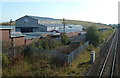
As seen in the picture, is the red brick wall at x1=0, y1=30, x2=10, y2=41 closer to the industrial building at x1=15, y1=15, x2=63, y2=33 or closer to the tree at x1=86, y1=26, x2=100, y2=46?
the tree at x1=86, y1=26, x2=100, y2=46

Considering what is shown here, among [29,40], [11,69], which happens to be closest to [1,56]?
[11,69]

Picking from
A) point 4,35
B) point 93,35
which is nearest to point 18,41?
point 4,35

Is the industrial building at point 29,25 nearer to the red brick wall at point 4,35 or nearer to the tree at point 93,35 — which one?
the tree at point 93,35

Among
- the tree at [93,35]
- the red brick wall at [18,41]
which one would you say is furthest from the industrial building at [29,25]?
the red brick wall at [18,41]

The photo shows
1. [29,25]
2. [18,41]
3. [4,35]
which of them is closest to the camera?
[4,35]

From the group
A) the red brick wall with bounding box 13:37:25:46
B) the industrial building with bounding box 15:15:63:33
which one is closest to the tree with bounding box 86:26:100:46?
the red brick wall with bounding box 13:37:25:46

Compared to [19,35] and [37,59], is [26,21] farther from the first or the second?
[37,59]

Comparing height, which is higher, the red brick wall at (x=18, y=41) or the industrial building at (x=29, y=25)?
the industrial building at (x=29, y=25)

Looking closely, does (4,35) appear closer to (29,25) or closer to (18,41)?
(18,41)

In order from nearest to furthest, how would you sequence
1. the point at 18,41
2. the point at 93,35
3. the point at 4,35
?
the point at 4,35 → the point at 18,41 → the point at 93,35

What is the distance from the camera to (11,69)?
13.8 meters

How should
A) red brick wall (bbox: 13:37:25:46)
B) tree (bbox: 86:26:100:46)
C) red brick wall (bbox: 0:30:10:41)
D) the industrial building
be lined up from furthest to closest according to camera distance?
the industrial building < tree (bbox: 86:26:100:46) < red brick wall (bbox: 13:37:25:46) < red brick wall (bbox: 0:30:10:41)

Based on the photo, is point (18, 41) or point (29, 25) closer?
point (18, 41)

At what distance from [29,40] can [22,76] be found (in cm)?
1518
